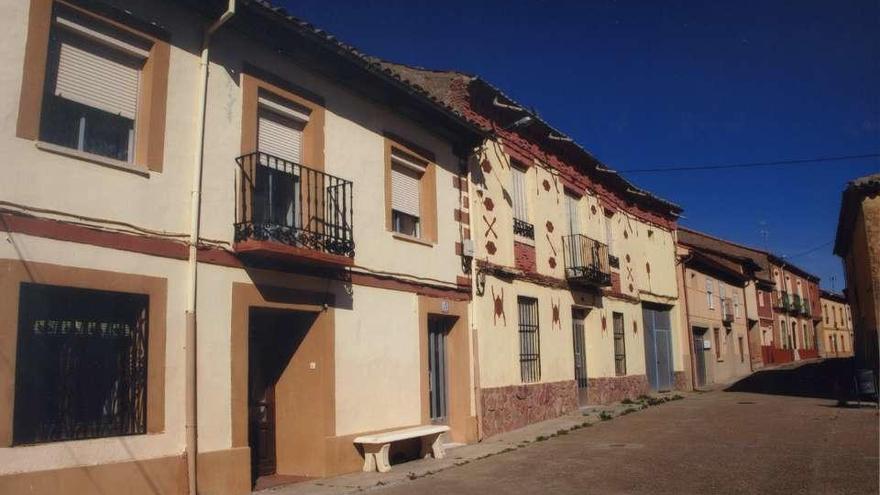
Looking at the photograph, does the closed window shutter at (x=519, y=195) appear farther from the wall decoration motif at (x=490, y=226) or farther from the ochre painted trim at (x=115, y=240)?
the ochre painted trim at (x=115, y=240)

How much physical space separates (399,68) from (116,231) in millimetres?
8682

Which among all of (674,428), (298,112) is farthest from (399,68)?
(674,428)

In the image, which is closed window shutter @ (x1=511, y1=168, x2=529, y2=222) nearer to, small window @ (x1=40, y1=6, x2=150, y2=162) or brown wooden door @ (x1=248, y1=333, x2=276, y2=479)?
brown wooden door @ (x1=248, y1=333, x2=276, y2=479)

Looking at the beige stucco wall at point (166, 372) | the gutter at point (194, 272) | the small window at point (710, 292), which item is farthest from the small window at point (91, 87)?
the small window at point (710, 292)

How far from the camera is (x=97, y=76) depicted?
6762 millimetres

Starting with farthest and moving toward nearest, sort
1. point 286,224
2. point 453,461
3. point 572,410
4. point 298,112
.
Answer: point 572,410, point 453,461, point 298,112, point 286,224

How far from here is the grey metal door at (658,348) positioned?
806 inches

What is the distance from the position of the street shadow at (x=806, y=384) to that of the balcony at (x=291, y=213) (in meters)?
13.1

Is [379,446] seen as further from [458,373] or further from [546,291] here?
[546,291]

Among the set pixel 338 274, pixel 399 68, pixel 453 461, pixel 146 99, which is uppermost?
pixel 399 68

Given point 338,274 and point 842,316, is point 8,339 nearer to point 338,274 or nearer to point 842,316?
point 338,274

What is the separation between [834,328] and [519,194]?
50.6 meters

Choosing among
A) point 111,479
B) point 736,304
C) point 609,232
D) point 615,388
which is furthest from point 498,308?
point 736,304

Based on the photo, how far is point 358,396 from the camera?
9430 millimetres
